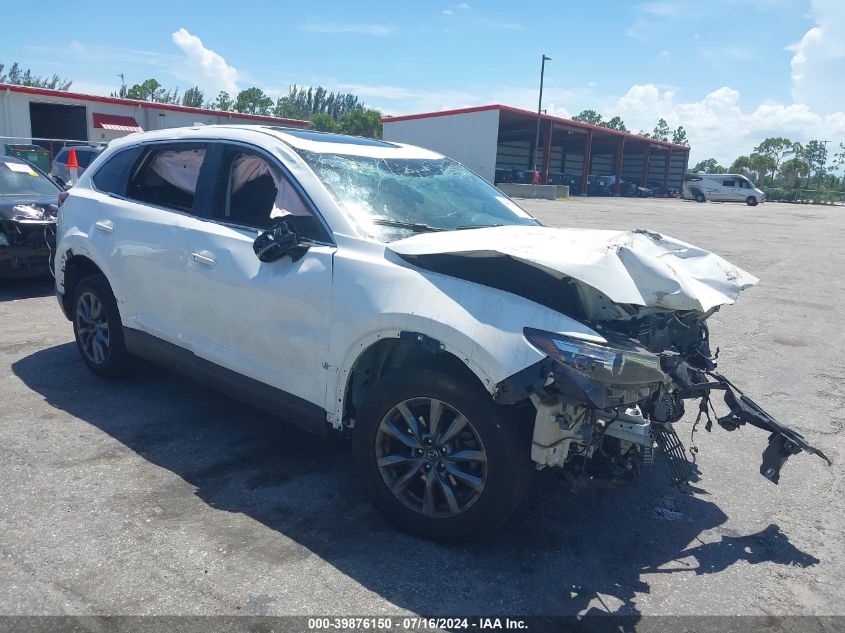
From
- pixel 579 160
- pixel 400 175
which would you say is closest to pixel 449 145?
pixel 579 160

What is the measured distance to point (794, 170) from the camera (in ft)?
261

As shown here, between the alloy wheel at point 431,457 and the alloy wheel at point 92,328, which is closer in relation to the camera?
the alloy wheel at point 431,457

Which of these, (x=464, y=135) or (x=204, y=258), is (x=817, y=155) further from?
(x=204, y=258)

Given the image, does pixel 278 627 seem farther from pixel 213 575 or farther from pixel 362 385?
pixel 362 385

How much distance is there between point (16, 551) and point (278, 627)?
4.37 ft

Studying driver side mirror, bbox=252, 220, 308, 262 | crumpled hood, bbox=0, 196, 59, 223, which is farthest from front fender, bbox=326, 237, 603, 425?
crumpled hood, bbox=0, 196, 59, 223

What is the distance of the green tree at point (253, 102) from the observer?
126 m

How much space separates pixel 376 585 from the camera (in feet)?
9.52

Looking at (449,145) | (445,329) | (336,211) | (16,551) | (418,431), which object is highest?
(449,145)

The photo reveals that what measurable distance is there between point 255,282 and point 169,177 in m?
1.48

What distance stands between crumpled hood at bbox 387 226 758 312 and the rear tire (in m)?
2.69

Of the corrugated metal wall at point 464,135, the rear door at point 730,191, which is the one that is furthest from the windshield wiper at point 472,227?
the rear door at point 730,191

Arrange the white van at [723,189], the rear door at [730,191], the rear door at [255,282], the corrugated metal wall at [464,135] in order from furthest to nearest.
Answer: the rear door at [730,191] → the white van at [723,189] → the corrugated metal wall at [464,135] → the rear door at [255,282]

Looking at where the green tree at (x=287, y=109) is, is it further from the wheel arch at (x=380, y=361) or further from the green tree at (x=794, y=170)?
the wheel arch at (x=380, y=361)
